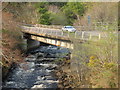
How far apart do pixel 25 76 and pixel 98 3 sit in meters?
25.7

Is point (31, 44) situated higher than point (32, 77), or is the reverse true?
point (31, 44)

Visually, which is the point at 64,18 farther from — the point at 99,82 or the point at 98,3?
the point at 99,82

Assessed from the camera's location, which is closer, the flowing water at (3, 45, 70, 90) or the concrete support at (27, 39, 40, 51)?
the flowing water at (3, 45, 70, 90)

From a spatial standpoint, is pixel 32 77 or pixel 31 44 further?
pixel 31 44

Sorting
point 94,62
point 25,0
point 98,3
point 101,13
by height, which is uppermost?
point 25,0

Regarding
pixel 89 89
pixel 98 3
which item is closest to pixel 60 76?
pixel 89 89

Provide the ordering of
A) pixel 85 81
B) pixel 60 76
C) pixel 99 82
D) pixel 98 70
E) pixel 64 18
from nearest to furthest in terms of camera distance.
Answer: pixel 99 82 < pixel 98 70 < pixel 85 81 < pixel 60 76 < pixel 64 18

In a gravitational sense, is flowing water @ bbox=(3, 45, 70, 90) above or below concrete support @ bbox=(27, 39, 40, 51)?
below

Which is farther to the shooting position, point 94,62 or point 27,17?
point 27,17

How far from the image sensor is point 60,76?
56.7 ft

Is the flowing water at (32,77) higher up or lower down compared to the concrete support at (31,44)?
lower down

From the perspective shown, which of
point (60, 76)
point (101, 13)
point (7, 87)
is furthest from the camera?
point (101, 13)

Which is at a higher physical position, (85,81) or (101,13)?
(101,13)

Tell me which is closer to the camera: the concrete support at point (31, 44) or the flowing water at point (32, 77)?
the flowing water at point (32, 77)
